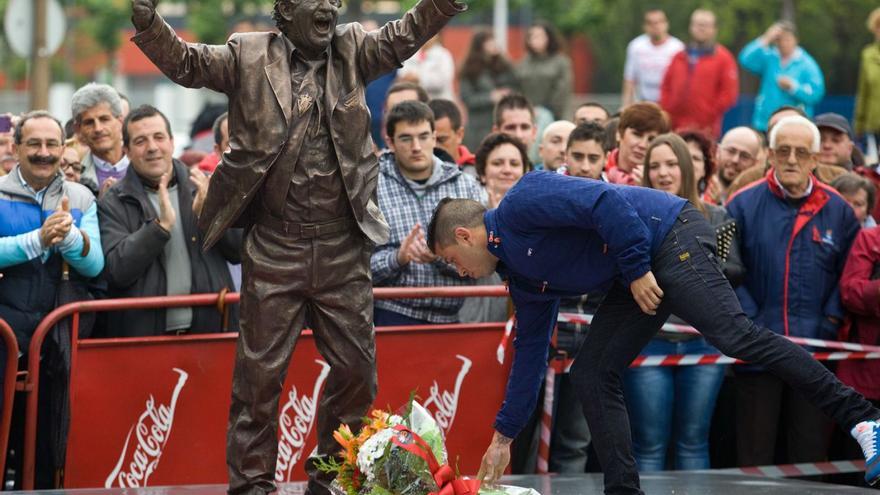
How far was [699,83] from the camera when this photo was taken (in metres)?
13.6

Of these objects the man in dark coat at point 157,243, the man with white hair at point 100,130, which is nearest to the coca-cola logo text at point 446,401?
the man in dark coat at point 157,243

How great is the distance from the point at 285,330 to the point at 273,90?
1076 millimetres

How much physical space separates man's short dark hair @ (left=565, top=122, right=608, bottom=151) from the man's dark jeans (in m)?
2.38

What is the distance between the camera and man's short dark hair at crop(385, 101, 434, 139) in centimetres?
877

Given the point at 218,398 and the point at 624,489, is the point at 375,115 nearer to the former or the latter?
the point at 218,398

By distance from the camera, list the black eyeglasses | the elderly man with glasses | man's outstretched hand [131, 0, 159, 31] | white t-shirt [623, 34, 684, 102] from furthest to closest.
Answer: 1. white t-shirt [623, 34, 684, 102]
2. the elderly man with glasses
3. the black eyeglasses
4. man's outstretched hand [131, 0, 159, 31]

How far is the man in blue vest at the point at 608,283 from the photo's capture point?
6270 millimetres

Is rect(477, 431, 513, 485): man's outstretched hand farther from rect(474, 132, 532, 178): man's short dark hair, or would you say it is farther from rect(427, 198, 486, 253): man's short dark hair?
rect(474, 132, 532, 178): man's short dark hair

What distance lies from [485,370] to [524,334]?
5.94 feet

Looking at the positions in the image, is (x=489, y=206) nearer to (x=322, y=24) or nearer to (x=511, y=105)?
(x=511, y=105)

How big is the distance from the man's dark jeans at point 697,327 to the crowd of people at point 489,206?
102 cm

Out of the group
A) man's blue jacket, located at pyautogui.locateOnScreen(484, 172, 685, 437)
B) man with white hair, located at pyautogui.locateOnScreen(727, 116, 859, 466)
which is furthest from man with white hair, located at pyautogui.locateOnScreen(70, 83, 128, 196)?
man with white hair, located at pyautogui.locateOnScreen(727, 116, 859, 466)

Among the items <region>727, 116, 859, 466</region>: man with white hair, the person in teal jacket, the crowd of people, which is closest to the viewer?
the crowd of people

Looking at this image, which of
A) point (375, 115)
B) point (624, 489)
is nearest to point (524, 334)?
point (624, 489)
